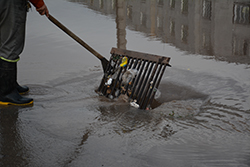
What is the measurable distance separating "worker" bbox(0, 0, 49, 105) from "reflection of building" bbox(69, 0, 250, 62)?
3.40 m

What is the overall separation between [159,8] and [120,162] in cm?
824

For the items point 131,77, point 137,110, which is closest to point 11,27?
point 131,77

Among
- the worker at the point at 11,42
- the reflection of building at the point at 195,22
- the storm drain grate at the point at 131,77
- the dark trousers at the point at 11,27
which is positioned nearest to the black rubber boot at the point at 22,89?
the worker at the point at 11,42

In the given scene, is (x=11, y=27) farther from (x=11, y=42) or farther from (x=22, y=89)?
(x=22, y=89)

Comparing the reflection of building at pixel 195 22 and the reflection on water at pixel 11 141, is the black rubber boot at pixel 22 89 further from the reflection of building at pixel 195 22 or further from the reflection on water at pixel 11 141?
the reflection of building at pixel 195 22

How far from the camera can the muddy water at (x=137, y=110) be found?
2.66 m

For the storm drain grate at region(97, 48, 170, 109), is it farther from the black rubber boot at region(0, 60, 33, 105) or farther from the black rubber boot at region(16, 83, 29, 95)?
the black rubber boot at region(0, 60, 33, 105)

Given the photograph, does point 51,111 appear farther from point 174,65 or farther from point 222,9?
point 222,9

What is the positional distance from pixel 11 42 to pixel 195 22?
5.56 metres

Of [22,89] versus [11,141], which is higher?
[22,89]

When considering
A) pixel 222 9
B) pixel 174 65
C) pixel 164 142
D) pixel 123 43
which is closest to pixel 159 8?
pixel 222 9

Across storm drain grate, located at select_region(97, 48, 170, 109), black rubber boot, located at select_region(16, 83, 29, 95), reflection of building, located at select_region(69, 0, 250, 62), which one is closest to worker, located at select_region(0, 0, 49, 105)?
black rubber boot, located at select_region(16, 83, 29, 95)

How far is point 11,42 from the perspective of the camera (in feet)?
12.0

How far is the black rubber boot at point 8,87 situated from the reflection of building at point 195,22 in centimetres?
346
